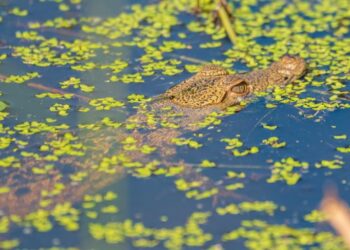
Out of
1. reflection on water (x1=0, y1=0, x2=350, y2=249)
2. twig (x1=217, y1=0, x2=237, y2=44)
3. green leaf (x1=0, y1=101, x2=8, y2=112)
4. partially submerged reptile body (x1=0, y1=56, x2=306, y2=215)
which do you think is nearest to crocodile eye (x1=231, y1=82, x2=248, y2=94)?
partially submerged reptile body (x1=0, y1=56, x2=306, y2=215)

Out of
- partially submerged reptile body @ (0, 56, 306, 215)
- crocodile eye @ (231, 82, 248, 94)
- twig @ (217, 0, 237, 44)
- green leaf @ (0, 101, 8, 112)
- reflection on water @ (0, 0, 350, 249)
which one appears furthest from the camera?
twig @ (217, 0, 237, 44)

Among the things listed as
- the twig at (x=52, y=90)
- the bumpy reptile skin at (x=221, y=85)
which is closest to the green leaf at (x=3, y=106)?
the twig at (x=52, y=90)

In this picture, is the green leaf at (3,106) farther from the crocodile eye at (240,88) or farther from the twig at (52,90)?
the crocodile eye at (240,88)

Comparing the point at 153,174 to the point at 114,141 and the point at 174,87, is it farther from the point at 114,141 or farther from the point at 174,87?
the point at 174,87

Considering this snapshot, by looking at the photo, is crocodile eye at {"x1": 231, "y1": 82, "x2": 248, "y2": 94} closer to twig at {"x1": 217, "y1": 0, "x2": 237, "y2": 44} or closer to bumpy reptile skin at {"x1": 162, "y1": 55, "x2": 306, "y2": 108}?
bumpy reptile skin at {"x1": 162, "y1": 55, "x2": 306, "y2": 108}

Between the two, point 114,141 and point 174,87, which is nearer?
point 114,141

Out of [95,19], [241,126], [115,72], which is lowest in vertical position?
[241,126]

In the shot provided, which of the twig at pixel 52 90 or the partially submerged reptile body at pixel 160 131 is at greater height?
the twig at pixel 52 90

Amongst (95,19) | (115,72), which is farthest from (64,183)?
(95,19)
